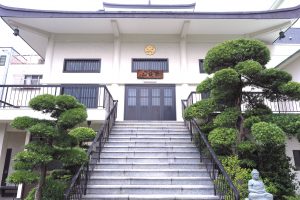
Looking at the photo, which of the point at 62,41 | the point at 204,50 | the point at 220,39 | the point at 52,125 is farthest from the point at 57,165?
the point at 220,39

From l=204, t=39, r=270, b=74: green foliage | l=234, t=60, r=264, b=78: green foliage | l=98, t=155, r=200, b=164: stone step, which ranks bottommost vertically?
l=98, t=155, r=200, b=164: stone step

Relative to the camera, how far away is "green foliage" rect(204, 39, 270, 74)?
6.99 m

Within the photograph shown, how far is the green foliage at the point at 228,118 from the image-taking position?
6.51 m

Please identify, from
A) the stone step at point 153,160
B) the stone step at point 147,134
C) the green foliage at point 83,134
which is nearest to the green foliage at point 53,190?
the green foliage at point 83,134

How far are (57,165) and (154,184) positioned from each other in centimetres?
330

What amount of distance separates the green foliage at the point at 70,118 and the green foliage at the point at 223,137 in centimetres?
318

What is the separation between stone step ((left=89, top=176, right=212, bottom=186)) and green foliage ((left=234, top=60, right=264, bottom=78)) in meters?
2.90

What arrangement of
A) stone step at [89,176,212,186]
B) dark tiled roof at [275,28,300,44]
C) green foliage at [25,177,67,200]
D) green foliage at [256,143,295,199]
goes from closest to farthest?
green foliage at [25,177,67,200] → stone step at [89,176,212,186] → green foliage at [256,143,295,199] → dark tiled roof at [275,28,300,44]

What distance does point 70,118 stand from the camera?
5043 millimetres

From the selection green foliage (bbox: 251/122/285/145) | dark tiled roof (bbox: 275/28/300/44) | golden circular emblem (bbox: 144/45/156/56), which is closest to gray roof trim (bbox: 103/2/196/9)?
golden circular emblem (bbox: 144/45/156/56)

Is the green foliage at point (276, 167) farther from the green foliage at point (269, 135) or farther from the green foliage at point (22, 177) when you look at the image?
the green foliage at point (22, 177)

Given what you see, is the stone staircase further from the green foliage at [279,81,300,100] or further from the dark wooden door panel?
the green foliage at [279,81,300,100]

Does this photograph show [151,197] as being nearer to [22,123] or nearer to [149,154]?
[149,154]

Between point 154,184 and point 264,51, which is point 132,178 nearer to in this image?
point 154,184
